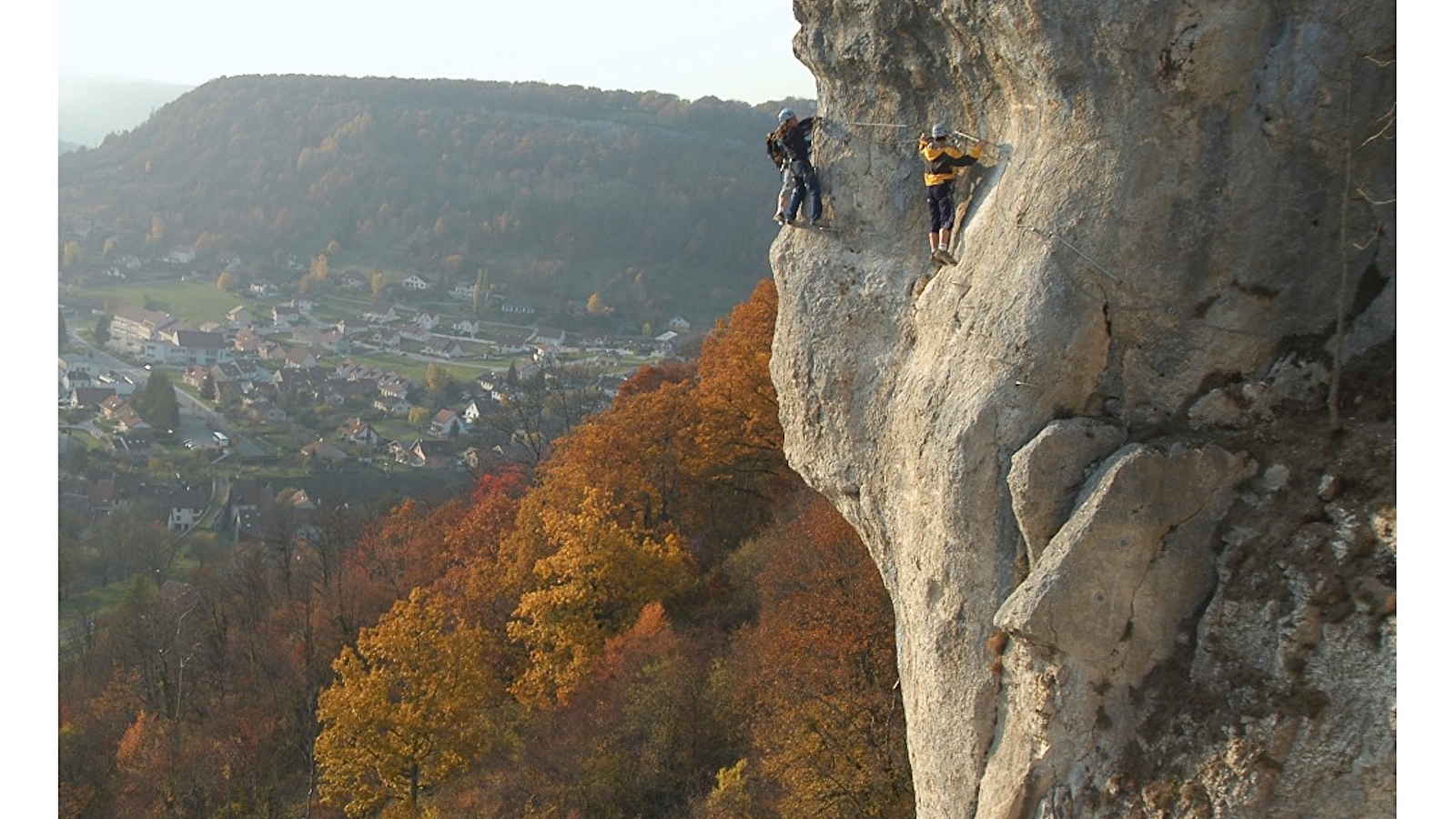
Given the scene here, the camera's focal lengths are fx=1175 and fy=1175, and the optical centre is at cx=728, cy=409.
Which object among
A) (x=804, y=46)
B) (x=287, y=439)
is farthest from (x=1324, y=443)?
(x=287, y=439)

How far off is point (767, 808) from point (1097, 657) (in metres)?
13.1

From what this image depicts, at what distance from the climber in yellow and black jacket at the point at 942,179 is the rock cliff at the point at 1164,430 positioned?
385 millimetres

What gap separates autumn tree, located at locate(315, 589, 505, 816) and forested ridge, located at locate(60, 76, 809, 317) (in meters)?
101

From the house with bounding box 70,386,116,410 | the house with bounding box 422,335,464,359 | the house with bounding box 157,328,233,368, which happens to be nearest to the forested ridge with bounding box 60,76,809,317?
the house with bounding box 422,335,464,359

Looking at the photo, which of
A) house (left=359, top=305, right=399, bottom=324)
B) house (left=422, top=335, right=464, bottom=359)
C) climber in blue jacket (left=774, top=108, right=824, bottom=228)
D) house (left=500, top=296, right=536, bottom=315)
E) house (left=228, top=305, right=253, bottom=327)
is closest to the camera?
climber in blue jacket (left=774, top=108, right=824, bottom=228)

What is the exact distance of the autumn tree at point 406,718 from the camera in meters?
28.5

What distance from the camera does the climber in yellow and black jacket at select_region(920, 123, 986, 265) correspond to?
12688 mm

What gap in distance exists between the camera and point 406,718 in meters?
28.5

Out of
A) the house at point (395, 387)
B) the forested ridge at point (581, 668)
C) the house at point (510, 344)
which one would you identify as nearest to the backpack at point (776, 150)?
the forested ridge at point (581, 668)

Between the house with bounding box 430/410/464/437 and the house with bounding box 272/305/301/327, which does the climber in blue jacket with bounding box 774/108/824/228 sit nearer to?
the house with bounding box 430/410/464/437

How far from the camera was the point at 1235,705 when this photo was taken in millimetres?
9328

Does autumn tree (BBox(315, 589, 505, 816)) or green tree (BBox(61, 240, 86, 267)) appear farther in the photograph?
green tree (BBox(61, 240, 86, 267))

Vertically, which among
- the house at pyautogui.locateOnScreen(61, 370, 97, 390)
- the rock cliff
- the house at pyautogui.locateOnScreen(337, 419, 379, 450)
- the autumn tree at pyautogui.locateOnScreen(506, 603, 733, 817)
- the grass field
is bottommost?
the house at pyautogui.locateOnScreen(61, 370, 97, 390)

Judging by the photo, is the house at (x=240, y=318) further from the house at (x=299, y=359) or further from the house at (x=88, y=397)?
the house at (x=88, y=397)
